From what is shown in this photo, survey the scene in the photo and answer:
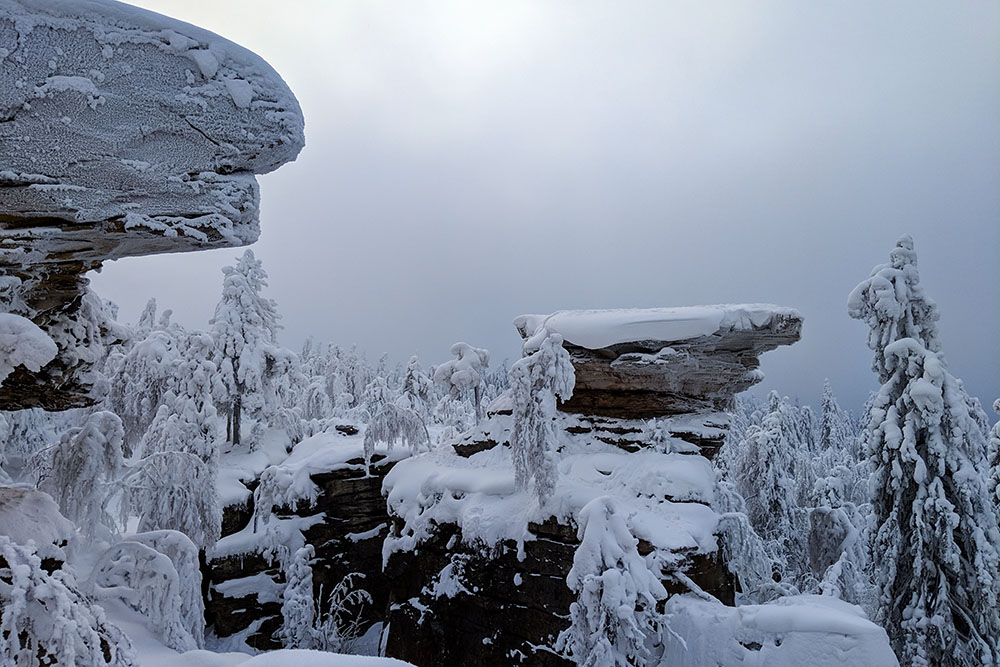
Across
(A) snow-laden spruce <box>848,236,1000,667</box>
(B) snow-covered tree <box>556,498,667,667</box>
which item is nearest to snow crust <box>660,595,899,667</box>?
(B) snow-covered tree <box>556,498,667,667</box>

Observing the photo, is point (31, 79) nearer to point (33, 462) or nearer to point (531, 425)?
point (33, 462)

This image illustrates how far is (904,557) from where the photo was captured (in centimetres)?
1371

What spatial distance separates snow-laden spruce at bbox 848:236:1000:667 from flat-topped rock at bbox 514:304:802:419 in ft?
7.86

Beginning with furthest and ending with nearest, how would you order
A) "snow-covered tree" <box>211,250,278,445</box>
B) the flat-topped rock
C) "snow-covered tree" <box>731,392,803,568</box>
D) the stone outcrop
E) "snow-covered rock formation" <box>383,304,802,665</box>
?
"snow-covered tree" <box>211,250,278,445</box> → "snow-covered tree" <box>731,392,803,568</box> → the stone outcrop → the flat-topped rock → "snow-covered rock formation" <box>383,304,802,665</box>

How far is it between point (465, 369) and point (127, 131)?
22432 mm

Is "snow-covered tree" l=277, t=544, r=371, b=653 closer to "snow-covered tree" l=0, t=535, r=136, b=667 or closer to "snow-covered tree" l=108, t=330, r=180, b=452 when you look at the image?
"snow-covered tree" l=108, t=330, r=180, b=452

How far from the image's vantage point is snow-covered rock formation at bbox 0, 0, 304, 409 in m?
3.20

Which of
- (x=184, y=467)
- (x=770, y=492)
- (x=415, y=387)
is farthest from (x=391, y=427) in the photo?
(x=770, y=492)

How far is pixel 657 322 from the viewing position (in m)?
15.3

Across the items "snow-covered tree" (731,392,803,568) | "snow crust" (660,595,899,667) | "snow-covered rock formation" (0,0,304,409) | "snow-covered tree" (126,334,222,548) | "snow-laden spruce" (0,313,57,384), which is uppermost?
"snow-covered rock formation" (0,0,304,409)

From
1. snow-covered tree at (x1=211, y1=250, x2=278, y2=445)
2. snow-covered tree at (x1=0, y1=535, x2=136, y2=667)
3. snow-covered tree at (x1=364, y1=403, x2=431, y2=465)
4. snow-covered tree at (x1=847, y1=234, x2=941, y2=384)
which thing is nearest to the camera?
snow-covered tree at (x1=0, y1=535, x2=136, y2=667)

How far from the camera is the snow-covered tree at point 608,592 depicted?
8531 mm

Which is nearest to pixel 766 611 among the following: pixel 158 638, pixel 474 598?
pixel 474 598

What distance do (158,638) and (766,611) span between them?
10.2 m
